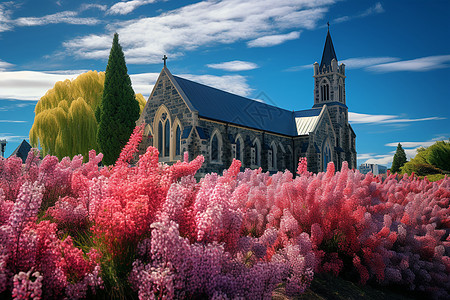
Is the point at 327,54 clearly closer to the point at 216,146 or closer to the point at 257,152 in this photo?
the point at 257,152

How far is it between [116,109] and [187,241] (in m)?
26.8

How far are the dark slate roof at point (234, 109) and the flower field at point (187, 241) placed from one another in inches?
814

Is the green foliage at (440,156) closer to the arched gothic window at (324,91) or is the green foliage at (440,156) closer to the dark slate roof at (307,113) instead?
the dark slate roof at (307,113)

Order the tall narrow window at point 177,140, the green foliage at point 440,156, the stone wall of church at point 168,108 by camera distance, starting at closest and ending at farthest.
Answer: the stone wall of church at point 168,108 → the tall narrow window at point 177,140 → the green foliage at point 440,156

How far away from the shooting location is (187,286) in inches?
97.7

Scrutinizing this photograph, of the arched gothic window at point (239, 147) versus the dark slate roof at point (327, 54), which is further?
the dark slate roof at point (327, 54)

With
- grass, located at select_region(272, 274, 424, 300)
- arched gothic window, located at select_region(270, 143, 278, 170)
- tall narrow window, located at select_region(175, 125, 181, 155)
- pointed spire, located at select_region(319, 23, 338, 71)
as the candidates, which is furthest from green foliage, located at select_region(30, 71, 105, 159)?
grass, located at select_region(272, 274, 424, 300)

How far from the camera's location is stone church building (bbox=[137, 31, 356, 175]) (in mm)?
24609

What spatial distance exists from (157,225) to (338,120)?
4036cm

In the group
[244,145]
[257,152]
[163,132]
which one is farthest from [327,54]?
[163,132]

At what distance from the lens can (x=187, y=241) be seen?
7.85 ft

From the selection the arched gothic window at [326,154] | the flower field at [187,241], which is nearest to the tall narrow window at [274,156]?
A: the arched gothic window at [326,154]

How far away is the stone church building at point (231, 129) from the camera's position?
2461 cm

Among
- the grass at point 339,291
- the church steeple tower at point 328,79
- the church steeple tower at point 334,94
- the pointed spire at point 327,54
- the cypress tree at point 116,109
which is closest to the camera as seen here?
the grass at point 339,291
